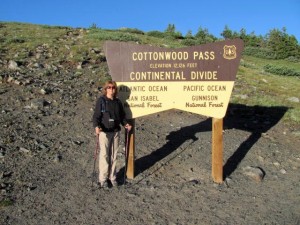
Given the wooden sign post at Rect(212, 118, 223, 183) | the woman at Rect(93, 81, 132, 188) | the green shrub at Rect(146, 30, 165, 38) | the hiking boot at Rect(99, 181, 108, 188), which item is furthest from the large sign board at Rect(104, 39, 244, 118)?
the green shrub at Rect(146, 30, 165, 38)

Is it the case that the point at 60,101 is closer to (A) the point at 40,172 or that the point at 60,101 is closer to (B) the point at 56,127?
(B) the point at 56,127

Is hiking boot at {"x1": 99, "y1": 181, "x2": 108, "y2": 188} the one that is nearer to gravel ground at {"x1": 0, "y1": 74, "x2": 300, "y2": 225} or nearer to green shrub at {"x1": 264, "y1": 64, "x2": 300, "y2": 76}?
gravel ground at {"x1": 0, "y1": 74, "x2": 300, "y2": 225}

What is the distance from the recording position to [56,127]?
1084cm

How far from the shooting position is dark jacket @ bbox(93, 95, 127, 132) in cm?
765

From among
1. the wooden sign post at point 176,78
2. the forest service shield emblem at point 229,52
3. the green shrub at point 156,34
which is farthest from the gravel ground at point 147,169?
the green shrub at point 156,34

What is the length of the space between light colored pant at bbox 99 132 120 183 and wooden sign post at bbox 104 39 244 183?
623 millimetres

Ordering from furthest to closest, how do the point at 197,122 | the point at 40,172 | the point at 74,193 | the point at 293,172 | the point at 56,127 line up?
the point at 197,122, the point at 56,127, the point at 293,172, the point at 40,172, the point at 74,193

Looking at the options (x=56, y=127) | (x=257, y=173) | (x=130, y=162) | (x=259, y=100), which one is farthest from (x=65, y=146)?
(x=259, y=100)

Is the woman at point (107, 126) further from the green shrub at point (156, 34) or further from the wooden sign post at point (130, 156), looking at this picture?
the green shrub at point (156, 34)

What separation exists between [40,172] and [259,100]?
9.77 metres

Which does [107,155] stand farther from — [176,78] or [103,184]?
[176,78]

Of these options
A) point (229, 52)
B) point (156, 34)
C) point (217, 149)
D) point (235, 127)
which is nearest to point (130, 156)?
point (217, 149)

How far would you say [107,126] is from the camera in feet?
25.2

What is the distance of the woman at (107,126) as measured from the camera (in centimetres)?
766
